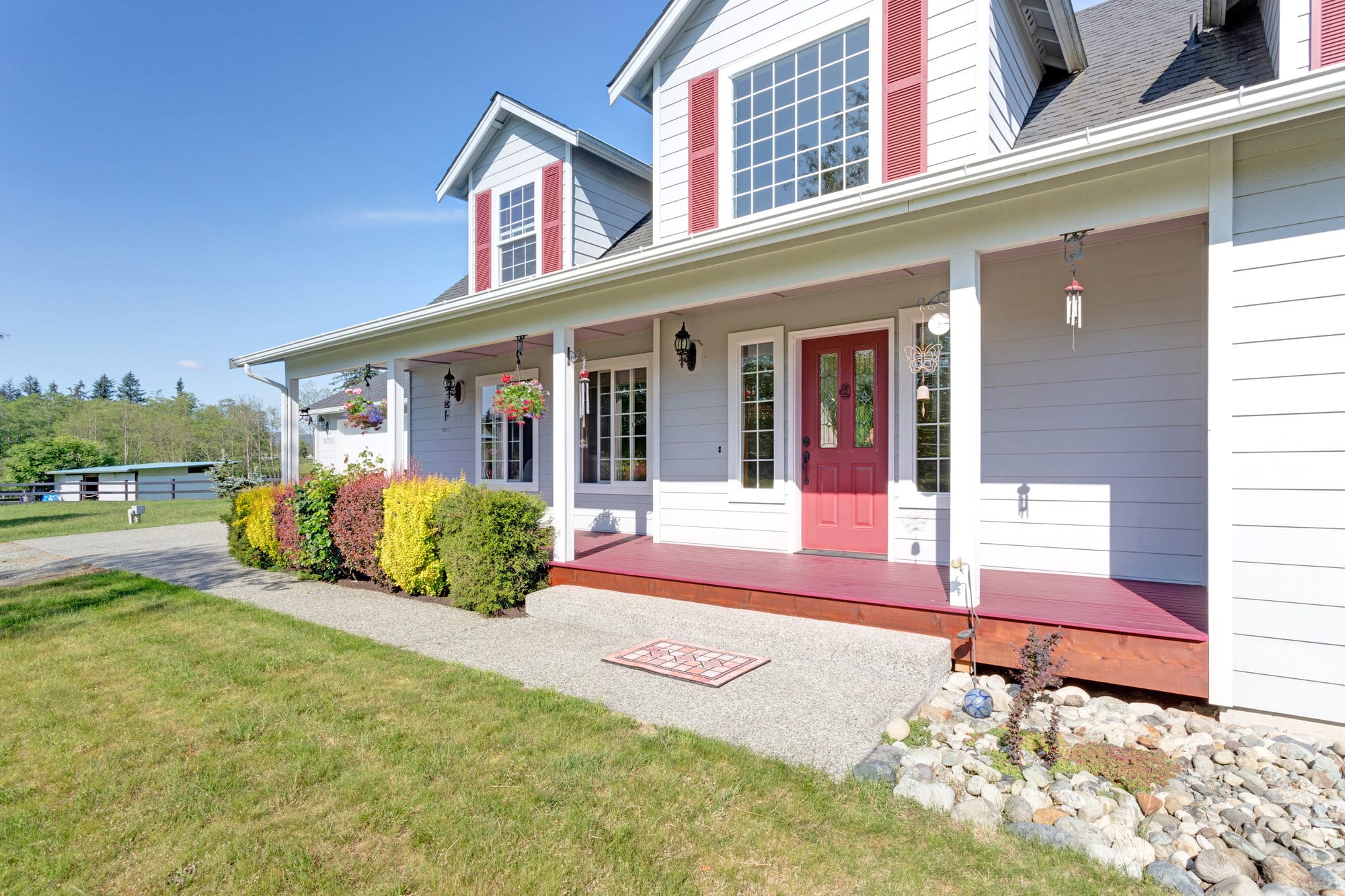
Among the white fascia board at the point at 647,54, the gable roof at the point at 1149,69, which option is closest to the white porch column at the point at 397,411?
the white fascia board at the point at 647,54

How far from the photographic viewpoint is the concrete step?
11.4ft

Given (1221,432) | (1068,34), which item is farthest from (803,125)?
(1221,432)

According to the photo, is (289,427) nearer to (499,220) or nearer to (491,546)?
(499,220)

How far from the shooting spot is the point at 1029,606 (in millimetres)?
3693

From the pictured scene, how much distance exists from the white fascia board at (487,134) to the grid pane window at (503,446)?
2735mm

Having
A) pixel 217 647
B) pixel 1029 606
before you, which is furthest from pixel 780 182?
pixel 217 647

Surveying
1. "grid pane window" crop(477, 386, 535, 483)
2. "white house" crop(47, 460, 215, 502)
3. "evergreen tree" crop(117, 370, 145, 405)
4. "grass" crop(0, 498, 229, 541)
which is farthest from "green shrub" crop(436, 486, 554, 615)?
"evergreen tree" crop(117, 370, 145, 405)

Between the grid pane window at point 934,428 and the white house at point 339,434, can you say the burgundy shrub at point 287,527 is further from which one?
the grid pane window at point 934,428

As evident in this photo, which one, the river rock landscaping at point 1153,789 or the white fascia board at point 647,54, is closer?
the river rock landscaping at point 1153,789

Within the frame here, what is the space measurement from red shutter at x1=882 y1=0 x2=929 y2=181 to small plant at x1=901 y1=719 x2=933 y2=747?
371 cm

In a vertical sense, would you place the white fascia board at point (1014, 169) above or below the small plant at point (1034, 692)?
above

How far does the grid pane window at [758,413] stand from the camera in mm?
6004

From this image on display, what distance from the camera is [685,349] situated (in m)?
6.48

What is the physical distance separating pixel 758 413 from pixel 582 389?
226 centimetres
